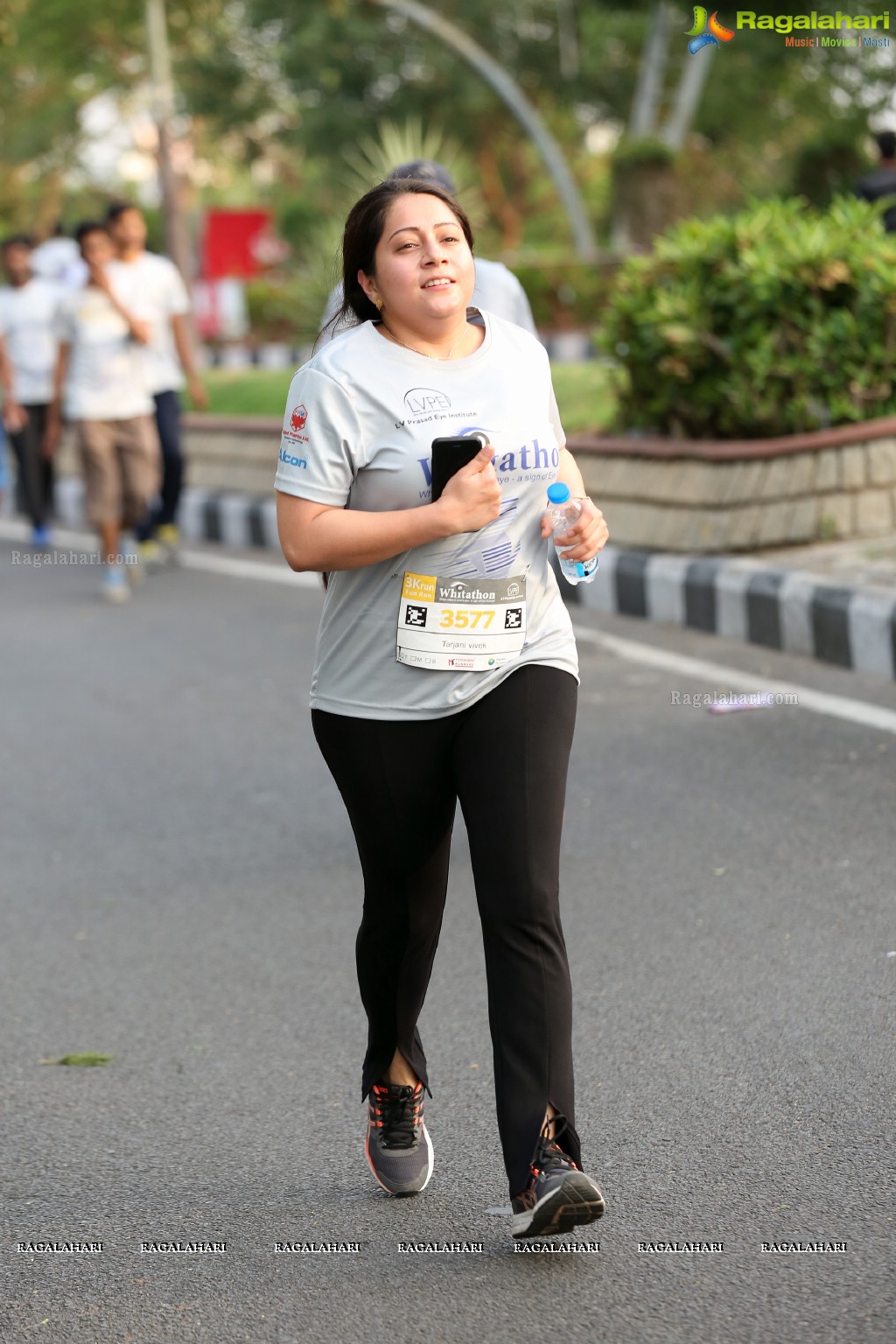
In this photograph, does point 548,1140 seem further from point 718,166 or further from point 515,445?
point 718,166

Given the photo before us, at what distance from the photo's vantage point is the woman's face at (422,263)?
3.13 m

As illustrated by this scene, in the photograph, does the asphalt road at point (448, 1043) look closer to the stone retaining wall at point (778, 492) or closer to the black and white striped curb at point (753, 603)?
the black and white striped curb at point (753, 603)

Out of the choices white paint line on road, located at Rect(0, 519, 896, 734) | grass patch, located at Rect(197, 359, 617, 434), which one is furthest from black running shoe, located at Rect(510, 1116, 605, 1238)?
grass patch, located at Rect(197, 359, 617, 434)

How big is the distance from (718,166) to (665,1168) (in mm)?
41832

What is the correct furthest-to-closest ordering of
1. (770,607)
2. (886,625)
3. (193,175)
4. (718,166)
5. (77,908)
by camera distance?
(193,175) < (718,166) < (770,607) < (886,625) < (77,908)

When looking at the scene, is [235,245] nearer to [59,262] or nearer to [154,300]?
[59,262]

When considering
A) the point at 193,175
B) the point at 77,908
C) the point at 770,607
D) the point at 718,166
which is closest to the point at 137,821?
the point at 77,908

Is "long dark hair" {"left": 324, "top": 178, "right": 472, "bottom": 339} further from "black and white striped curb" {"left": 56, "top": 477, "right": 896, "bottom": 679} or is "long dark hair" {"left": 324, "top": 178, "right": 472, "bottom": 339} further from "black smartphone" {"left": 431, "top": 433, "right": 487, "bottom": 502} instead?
"black and white striped curb" {"left": 56, "top": 477, "right": 896, "bottom": 679}

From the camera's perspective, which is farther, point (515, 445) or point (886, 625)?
point (886, 625)

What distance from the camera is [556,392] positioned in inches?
512

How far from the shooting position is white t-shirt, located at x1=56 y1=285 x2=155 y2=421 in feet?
35.6

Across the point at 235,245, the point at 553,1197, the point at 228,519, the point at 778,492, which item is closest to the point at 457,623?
the point at 553,1197

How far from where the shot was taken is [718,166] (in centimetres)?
4306

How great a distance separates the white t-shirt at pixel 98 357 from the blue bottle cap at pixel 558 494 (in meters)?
8.13
